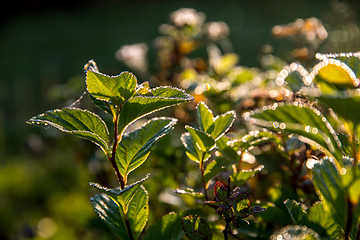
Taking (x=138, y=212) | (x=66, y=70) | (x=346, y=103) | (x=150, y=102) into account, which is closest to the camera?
(x=346, y=103)

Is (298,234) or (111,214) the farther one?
(111,214)

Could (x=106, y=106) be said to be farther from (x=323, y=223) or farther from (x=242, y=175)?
(x=323, y=223)

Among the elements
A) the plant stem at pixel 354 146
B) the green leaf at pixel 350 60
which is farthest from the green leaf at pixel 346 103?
the green leaf at pixel 350 60

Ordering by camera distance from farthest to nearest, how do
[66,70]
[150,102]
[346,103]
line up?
[66,70] → [150,102] → [346,103]

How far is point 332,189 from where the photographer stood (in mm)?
416

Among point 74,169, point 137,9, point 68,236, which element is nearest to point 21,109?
point 74,169

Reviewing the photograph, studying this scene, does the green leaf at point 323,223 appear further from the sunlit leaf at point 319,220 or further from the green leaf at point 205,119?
the green leaf at point 205,119

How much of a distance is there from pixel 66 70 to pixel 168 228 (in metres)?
5.69

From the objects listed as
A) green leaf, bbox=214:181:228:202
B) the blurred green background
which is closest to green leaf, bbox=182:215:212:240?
green leaf, bbox=214:181:228:202

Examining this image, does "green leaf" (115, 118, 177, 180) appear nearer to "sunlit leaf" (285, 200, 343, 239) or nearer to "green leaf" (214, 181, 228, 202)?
"green leaf" (214, 181, 228, 202)

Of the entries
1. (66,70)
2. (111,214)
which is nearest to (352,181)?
(111,214)

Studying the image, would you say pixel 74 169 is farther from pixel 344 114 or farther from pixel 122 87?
pixel 344 114

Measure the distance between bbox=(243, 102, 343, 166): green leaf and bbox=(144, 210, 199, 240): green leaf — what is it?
263 millimetres

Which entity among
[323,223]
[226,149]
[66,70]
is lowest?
[323,223]
